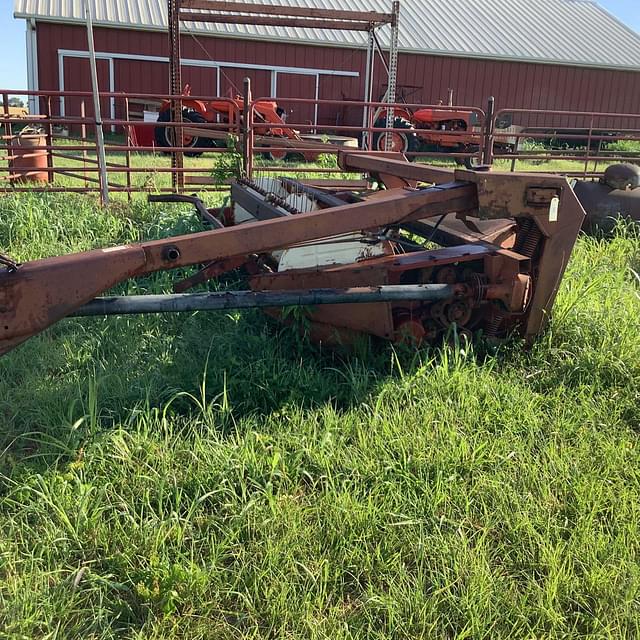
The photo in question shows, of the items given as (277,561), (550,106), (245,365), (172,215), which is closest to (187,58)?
(550,106)

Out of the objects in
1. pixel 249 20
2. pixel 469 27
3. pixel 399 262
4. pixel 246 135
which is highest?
pixel 469 27

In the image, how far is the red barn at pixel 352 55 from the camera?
19297 mm

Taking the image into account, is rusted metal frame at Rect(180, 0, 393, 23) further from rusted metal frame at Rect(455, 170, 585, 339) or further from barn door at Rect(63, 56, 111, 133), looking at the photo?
barn door at Rect(63, 56, 111, 133)

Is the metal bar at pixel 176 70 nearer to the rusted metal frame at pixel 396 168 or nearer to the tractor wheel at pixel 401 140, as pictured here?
the rusted metal frame at pixel 396 168

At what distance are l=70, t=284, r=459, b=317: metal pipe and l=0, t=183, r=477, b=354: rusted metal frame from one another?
22 centimetres

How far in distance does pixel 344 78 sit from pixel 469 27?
5863mm

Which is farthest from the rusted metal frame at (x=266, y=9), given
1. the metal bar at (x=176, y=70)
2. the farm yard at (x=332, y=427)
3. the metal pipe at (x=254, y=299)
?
the metal pipe at (x=254, y=299)

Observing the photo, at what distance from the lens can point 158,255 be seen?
266 centimetres

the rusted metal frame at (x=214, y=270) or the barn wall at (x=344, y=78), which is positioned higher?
the barn wall at (x=344, y=78)

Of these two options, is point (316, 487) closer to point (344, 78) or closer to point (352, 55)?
point (344, 78)

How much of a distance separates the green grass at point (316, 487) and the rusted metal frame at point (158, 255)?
2.02 ft

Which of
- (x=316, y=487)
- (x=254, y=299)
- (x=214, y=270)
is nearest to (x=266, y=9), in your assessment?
(x=214, y=270)

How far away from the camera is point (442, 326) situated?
11.9 feet

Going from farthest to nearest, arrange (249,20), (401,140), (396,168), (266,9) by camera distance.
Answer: (401,140) < (249,20) < (266,9) < (396,168)
